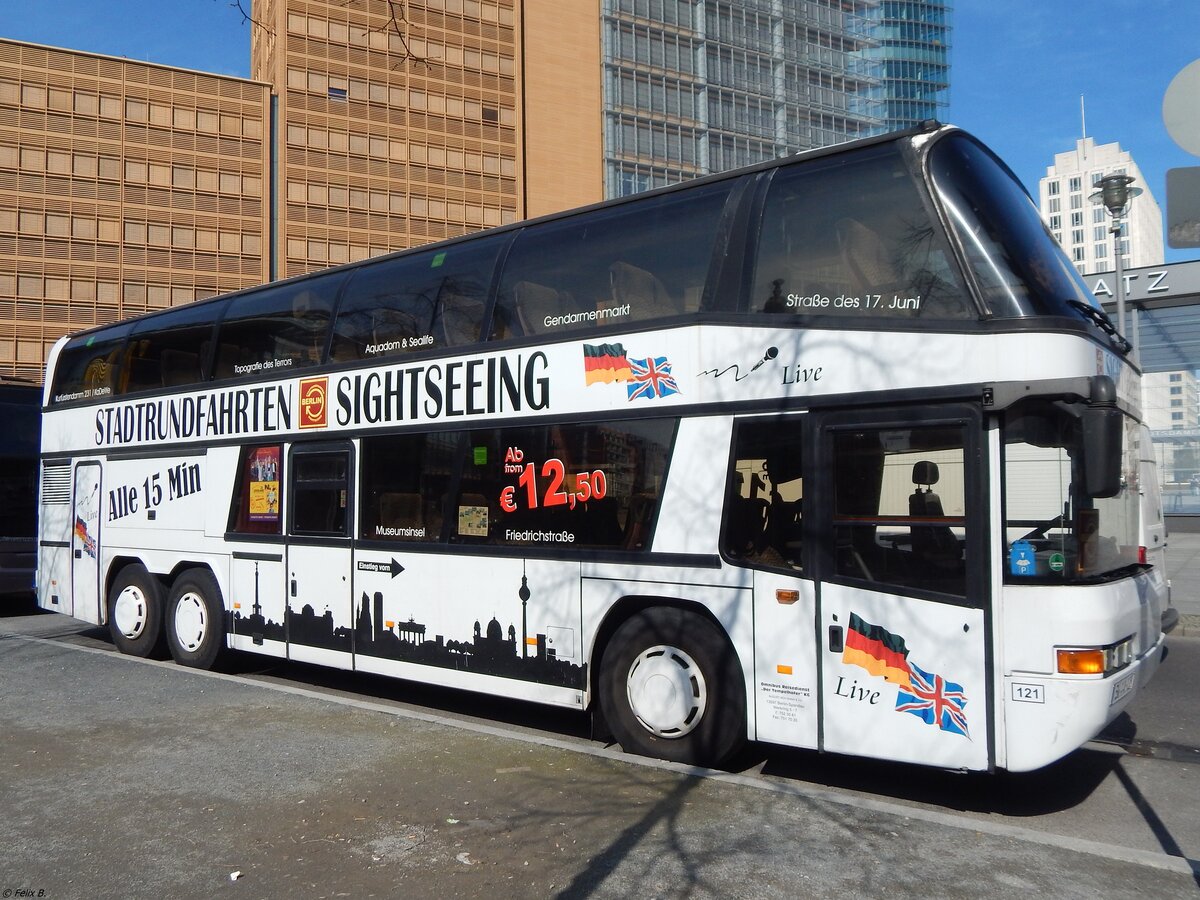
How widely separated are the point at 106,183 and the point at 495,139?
2217 centimetres

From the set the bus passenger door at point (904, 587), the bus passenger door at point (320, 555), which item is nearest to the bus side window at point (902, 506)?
the bus passenger door at point (904, 587)

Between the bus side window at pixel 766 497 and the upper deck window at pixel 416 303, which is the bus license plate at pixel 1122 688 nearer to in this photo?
the bus side window at pixel 766 497

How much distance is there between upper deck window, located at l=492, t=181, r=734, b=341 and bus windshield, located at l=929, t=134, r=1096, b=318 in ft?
4.95

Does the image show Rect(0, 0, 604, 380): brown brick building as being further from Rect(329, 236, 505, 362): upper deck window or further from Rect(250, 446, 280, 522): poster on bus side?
Rect(329, 236, 505, 362): upper deck window

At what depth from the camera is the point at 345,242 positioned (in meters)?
57.3

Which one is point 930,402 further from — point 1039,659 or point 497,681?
point 497,681

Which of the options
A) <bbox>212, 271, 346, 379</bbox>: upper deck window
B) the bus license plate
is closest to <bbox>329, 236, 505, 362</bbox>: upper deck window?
<bbox>212, 271, 346, 379</bbox>: upper deck window

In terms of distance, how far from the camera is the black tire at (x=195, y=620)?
1027cm

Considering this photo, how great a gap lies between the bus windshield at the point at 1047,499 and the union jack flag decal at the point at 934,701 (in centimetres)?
68

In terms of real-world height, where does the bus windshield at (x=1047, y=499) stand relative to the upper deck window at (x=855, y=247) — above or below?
below

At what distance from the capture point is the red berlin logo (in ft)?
30.2

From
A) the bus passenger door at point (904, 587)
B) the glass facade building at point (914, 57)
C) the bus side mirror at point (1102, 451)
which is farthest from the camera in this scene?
the glass facade building at point (914, 57)

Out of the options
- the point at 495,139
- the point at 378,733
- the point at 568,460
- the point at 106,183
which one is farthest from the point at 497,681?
the point at 495,139

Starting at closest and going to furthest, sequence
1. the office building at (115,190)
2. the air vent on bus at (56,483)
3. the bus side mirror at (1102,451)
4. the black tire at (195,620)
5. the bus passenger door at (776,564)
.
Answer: the bus side mirror at (1102,451) → the bus passenger door at (776,564) → the black tire at (195,620) → the air vent on bus at (56,483) → the office building at (115,190)
